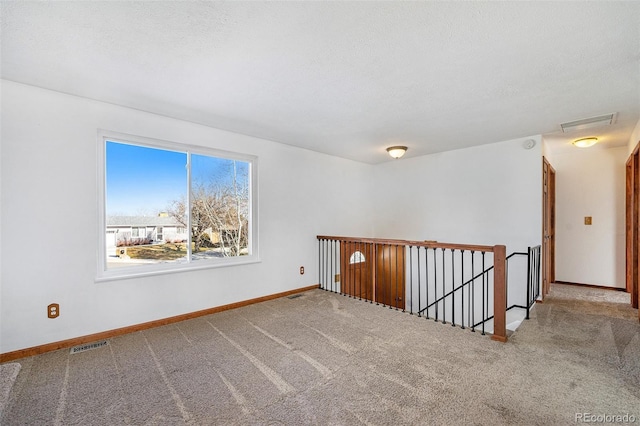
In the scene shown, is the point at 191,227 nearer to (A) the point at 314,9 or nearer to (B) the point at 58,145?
(B) the point at 58,145

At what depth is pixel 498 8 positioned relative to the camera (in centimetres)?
171

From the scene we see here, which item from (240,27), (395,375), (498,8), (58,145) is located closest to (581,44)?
(498,8)

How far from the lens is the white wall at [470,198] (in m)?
4.35

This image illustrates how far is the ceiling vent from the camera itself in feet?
11.3

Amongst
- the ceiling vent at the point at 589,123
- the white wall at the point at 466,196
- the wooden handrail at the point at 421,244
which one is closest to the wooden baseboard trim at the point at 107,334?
the wooden handrail at the point at 421,244

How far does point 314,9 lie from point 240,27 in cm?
51

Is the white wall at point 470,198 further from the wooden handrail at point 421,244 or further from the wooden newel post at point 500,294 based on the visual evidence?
the wooden newel post at point 500,294

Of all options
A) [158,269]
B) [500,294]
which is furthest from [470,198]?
[158,269]

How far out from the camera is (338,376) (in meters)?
2.26

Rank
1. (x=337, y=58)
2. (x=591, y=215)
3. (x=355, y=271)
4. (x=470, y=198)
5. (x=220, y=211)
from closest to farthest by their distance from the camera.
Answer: (x=337, y=58), (x=220, y=211), (x=470, y=198), (x=591, y=215), (x=355, y=271)

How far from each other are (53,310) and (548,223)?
694cm

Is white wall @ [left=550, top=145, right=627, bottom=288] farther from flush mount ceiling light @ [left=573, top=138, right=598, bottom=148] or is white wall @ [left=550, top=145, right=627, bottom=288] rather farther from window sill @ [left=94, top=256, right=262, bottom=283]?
window sill @ [left=94, top=256, right=262, bottom=283]

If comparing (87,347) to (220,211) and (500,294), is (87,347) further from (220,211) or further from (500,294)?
(500,294)

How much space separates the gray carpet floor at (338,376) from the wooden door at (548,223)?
124 centimetres
